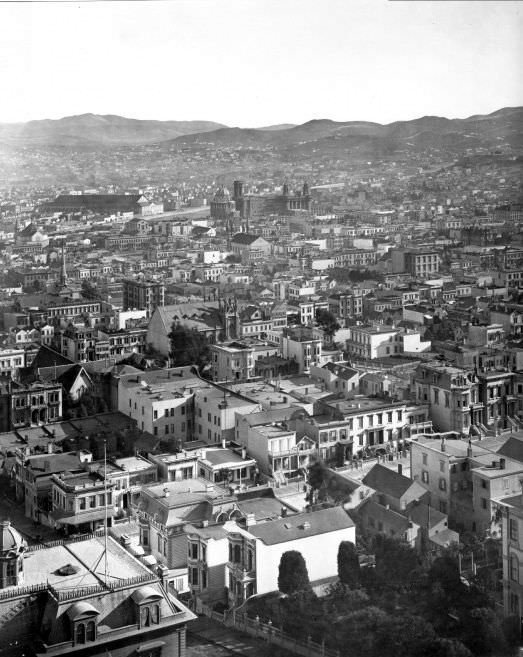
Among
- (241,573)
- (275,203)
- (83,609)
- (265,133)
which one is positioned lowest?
(241,573)

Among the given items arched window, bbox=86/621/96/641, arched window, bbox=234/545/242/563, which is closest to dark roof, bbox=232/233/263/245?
arched window, bbox=234/545/242/563

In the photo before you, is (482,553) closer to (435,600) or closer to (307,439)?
(435,600)

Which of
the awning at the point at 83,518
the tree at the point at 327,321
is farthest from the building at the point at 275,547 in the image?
the tree at the point at 327,321

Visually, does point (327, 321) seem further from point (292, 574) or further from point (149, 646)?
point (149, 646)

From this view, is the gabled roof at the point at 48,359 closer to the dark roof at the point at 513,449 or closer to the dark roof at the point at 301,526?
the dark roof at the point at 513,449

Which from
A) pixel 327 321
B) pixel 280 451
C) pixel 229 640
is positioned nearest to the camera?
pixel 229 640

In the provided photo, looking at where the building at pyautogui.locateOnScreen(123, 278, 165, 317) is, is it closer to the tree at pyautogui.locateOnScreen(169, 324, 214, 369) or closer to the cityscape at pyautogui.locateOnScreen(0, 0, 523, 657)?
the cityscape at pyautogui.locateOnScreen(0, 0, 523, 657)

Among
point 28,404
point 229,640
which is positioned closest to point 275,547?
point 229,640
